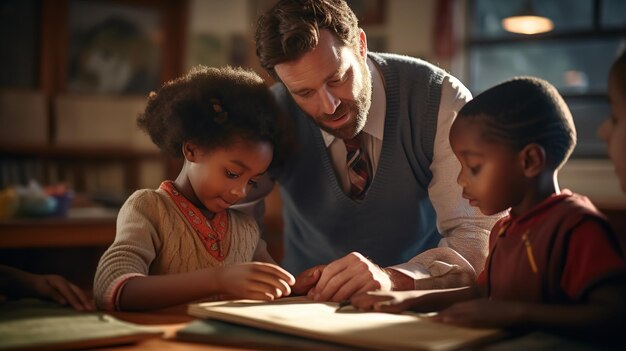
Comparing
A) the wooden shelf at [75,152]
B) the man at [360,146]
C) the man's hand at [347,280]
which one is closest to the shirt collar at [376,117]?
the man at [360,146]

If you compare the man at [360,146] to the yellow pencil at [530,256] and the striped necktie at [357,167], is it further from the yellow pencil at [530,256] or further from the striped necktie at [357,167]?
the yellow pencil at [530,256]

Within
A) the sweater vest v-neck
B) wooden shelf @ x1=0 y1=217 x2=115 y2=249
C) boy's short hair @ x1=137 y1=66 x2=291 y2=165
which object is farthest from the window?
boy's short hair @ x1=137 y1=66 x2=291 y2=165

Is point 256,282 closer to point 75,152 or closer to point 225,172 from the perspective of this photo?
point 225,172

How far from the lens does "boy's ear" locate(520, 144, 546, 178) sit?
102 centimetres

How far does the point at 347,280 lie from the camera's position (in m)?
1.19

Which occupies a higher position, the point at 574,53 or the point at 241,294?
the point at 574,53

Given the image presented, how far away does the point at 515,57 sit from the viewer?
6.54 m

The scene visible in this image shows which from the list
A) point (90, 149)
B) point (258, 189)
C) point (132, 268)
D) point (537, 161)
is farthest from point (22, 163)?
point (537, 161)

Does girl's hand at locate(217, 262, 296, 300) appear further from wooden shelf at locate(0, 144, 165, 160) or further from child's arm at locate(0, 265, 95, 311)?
wooden shelf at locate(0, 144, 165, 160)

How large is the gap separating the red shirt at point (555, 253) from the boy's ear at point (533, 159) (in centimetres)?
5

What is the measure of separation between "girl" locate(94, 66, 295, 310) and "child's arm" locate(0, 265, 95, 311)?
1.8 inches

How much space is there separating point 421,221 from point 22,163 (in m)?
5.13

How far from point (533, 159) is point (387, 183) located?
2.41ft

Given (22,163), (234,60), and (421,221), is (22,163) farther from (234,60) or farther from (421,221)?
(421,221)
